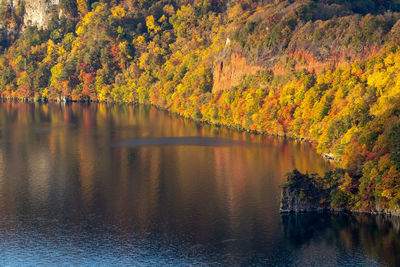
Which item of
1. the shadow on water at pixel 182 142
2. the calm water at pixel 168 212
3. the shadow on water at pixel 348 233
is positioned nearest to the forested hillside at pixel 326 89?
the shadow on water at pixel 348 233

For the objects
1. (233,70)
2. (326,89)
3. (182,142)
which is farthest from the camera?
(233,70)

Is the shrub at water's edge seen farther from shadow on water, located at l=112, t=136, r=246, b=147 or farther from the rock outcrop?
the rock outcrop

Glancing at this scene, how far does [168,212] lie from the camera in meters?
88.4

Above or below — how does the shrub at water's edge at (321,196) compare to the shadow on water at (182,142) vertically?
below

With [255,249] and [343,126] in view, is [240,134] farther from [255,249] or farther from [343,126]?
[255,249]

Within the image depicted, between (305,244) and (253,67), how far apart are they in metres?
111

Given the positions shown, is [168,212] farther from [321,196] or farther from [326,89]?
[326,89]

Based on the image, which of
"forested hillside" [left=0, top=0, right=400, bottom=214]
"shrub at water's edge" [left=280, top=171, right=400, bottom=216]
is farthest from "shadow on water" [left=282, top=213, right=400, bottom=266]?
"forested hillside" [left=0, top=0, right=400, bottom=214]

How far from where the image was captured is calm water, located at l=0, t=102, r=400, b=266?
7356 cm

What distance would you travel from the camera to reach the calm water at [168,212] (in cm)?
7356

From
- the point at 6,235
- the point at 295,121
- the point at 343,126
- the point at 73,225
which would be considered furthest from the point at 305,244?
the point at 295,121

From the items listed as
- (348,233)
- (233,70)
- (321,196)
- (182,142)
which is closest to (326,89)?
(182,142)

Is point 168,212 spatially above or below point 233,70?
below

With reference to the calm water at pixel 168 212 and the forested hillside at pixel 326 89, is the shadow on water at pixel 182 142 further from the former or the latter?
the forested hillside at pixel 326 89
